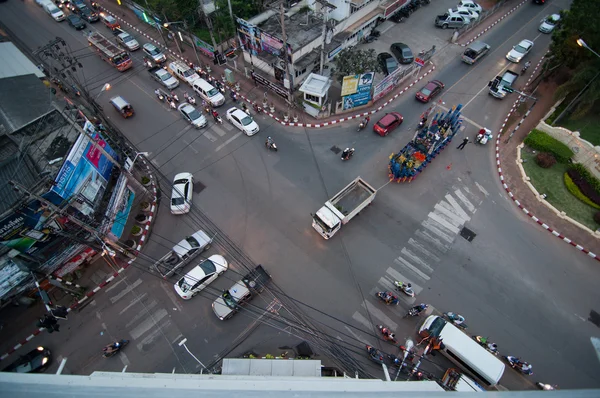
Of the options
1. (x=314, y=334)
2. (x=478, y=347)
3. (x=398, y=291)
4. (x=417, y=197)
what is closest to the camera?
(x=478, y=347)

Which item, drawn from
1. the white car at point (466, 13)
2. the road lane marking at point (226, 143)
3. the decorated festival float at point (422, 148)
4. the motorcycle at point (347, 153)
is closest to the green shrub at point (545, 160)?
the decorated festival float at point (422, 148)

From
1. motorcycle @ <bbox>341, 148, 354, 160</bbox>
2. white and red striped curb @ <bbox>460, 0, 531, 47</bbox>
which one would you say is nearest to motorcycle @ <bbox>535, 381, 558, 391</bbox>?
motorcycle @ <bbox>341, 148, 354, 160</bbox>

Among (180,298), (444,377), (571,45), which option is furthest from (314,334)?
(571,45)

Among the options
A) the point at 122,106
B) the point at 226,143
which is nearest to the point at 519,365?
the point at 226,143

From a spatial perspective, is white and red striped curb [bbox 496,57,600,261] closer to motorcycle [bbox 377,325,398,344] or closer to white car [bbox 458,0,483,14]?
motorcycle [bbox 377,325,398,344]

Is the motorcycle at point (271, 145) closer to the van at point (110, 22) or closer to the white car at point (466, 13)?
the van at point (110, 22)

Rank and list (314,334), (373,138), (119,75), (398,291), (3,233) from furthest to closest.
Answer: (119,75), (373,138), (398,291), (314,334), (3,233)

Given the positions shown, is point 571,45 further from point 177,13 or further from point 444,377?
point 177,13
